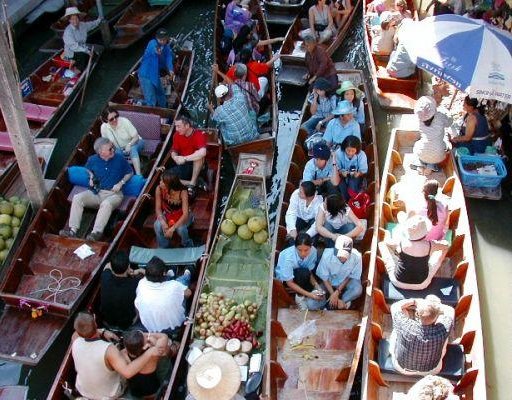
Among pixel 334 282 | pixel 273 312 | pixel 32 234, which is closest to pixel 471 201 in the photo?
pixel 334 282

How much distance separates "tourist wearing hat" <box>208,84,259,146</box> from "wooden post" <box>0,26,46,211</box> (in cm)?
276

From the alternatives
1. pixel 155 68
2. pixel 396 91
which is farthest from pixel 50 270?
pixel 396 91

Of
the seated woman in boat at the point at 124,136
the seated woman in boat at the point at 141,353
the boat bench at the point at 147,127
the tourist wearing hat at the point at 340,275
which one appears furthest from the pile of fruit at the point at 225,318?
the boat bench at the point at 147,127

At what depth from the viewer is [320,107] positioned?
930 cm

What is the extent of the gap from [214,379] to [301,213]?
2.84m

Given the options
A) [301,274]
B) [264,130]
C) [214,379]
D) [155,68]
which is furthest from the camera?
[155,68]

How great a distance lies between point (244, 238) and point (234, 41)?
487 centimetres

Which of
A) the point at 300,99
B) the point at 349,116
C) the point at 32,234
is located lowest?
the point at 300,99

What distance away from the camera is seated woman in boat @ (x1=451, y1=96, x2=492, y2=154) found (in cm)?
851

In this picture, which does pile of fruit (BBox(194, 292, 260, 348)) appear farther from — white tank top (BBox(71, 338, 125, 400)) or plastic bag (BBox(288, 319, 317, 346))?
white tank top (BBox(71, 338, 125, 400))

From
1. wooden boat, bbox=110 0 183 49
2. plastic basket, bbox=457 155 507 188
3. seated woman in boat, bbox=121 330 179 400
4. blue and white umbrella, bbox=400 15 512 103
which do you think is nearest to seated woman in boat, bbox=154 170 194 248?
seated woman in boat, bbox=121 330 179 400

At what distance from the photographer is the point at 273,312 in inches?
257

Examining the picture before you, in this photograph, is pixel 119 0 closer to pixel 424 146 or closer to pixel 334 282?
pixel 424 146

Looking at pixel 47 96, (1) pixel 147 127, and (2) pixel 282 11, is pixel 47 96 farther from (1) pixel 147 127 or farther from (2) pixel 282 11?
(2) pixel 282 11
